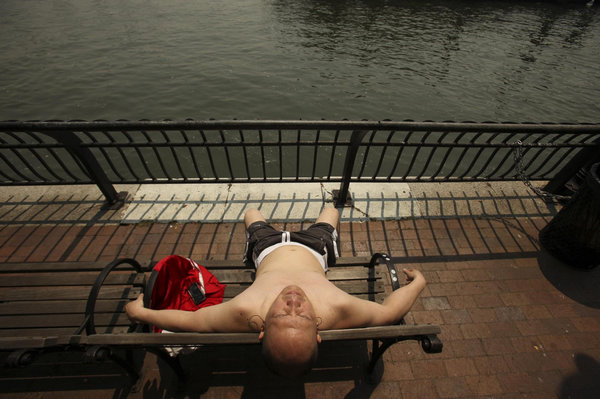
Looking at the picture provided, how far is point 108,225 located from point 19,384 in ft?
6.63

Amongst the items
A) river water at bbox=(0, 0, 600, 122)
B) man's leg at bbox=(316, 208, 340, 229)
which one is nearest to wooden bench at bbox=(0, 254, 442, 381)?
man's leg at bbox=(316, 208, 340, 229)

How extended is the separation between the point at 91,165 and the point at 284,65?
12805mm

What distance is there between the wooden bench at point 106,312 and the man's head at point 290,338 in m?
0.17

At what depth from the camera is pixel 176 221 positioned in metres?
4.06

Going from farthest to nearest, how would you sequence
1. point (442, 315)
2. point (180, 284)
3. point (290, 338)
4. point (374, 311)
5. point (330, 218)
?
point (330, 218) < point (442, 315) < point (180, 284) < point (374, 311) < point (290, 338)

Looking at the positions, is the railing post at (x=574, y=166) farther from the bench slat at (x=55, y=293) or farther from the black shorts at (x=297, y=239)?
the bench slat at (x=55, y=293)

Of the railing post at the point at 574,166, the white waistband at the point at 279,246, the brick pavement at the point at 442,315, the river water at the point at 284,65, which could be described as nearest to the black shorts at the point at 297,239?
the white waistband at the point at 279,246

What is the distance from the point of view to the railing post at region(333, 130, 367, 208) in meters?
3.69

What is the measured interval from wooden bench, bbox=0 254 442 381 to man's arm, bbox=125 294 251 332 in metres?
0.14

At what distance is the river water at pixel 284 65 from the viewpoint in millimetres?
11062

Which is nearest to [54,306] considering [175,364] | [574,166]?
[175,364]

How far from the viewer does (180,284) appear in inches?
99.1

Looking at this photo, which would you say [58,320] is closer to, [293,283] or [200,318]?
[200,318]

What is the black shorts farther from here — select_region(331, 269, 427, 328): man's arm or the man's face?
the man's face
